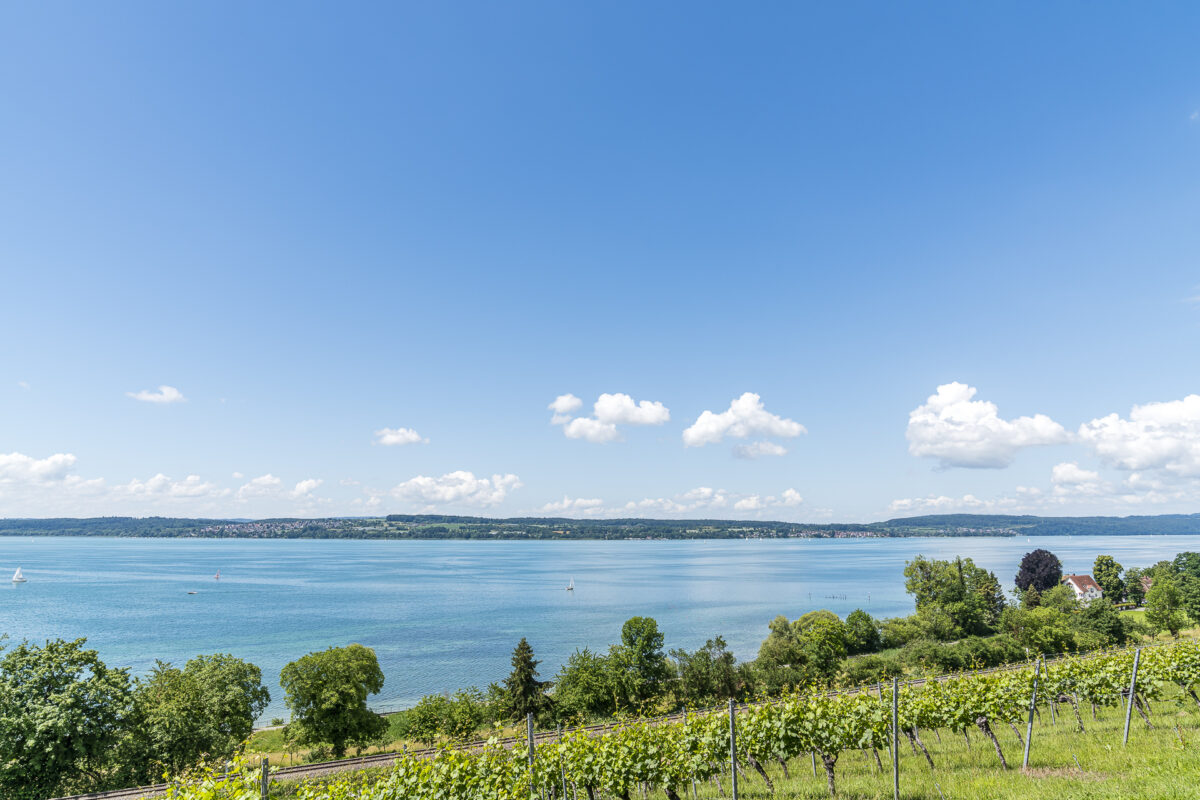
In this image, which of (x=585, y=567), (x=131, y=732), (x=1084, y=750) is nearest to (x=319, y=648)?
(x=131, y=732)

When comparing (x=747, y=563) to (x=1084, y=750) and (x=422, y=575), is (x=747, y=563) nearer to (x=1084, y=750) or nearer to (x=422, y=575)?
(x=422, y=575)

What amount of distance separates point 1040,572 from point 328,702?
89.9 m

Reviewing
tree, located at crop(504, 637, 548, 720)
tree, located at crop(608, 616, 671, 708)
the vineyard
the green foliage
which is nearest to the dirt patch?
the vineyard

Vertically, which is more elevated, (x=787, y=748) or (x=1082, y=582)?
(x=787, y=748)

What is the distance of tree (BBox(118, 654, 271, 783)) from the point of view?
78.5ft

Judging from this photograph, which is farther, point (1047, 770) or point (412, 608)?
point (412, 608)

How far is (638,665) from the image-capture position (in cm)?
4219

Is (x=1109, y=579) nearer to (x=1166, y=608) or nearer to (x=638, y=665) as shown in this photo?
(x=1166, y=608)

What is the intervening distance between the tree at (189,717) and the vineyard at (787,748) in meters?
20.2

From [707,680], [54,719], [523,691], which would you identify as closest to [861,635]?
[707,680]

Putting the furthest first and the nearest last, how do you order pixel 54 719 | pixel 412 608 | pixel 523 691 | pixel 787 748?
pixel 412 608 < pixel 523 691 < pixel 54 719 < pixel 787 748

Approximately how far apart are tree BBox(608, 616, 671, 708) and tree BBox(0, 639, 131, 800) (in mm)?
27947

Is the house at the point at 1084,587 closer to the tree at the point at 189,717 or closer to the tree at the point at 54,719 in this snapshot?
the tree at the point at 189,717

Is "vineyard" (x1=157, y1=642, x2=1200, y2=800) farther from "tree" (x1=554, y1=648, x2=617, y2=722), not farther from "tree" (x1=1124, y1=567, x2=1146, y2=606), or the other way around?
"tree" (x1=1124, y1=567, x2=1146, y2=606)
